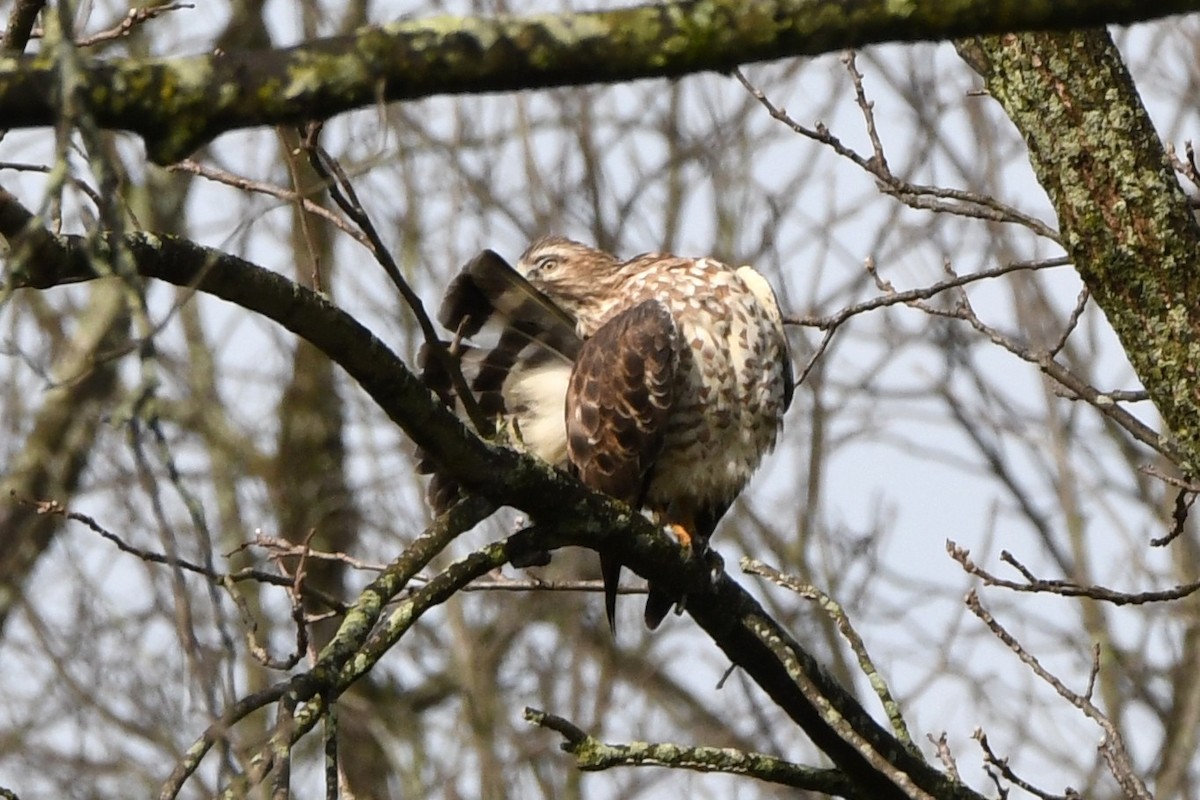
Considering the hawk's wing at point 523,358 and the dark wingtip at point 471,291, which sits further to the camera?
the hawk's wing at point 523,358

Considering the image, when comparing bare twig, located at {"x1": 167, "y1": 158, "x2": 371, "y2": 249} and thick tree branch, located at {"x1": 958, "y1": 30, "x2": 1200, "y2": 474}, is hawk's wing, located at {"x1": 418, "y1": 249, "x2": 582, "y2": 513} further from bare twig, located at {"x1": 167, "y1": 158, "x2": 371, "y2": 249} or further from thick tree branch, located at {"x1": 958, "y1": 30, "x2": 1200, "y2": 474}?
thick tree branch, located at {"x1": 958, "y1": 30, "x2": 1200, "y2": 474}

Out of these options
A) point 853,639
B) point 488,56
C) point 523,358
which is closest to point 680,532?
point 523,358

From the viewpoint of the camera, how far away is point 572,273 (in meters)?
5.89

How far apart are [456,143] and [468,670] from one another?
3162 millimetres

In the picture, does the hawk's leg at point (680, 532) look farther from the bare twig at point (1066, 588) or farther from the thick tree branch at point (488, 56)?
the thick tree branch at point (488, 56)

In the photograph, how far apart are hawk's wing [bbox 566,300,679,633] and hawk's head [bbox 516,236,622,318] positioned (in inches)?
17.0

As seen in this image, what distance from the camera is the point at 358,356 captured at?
2.93m

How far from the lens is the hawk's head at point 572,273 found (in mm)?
5742

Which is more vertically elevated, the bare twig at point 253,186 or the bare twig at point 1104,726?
the bare twig at point 253,186

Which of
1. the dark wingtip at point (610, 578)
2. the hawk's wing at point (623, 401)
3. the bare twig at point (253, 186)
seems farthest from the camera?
the hawk's wing at point (623, 401)

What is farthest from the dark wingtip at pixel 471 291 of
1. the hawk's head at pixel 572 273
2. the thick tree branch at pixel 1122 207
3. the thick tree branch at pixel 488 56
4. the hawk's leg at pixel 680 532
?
the thick tree branch at pixel 488 56

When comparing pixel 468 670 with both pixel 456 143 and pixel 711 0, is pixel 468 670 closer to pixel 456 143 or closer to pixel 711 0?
pixel 456 143

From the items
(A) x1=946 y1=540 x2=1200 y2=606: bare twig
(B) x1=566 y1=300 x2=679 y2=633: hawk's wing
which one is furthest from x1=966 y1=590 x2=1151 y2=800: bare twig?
(B) x1=566 y1=300 x2=679 y2=633: hawk's wing

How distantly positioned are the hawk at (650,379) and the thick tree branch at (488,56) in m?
2.97
